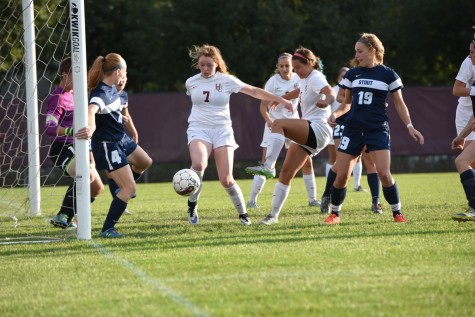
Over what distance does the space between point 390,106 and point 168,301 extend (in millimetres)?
19439

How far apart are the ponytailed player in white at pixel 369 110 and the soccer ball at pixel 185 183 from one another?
1.63 metres

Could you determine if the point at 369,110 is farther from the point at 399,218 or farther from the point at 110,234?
the point at 110,234

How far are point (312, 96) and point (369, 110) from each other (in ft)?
3.38

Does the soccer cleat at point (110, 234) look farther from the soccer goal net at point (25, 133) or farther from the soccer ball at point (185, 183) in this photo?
the soccer goal net at point (25, 133)

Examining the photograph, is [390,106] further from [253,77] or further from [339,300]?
[339,300]

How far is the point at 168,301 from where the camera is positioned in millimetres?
5359

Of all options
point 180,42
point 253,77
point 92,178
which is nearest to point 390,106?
point 253,77

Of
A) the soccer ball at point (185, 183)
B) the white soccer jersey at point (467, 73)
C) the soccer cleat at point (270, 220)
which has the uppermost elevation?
the white soccer jersey at point (467, 73)

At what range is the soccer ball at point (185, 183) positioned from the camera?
32.4ft

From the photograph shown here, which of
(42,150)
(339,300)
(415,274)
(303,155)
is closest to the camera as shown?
(339,300)

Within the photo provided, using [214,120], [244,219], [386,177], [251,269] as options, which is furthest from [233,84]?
[251,269]

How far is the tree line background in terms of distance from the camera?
102 feet

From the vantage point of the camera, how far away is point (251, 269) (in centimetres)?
647

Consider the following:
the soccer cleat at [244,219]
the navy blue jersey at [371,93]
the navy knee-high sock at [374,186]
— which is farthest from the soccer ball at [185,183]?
the navy knee-high sock at [374,186]
